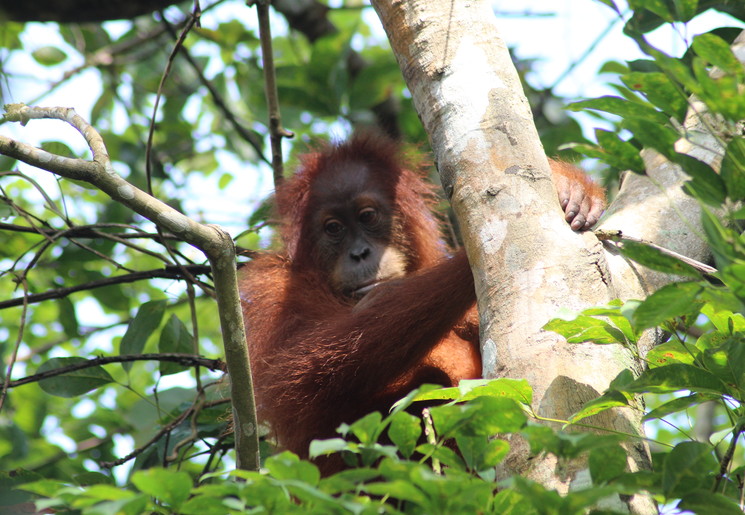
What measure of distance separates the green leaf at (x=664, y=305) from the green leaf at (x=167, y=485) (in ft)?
3.25

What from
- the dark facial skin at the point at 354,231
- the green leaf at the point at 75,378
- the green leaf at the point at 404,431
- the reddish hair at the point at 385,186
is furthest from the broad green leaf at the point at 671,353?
the green leaf at the point at 75,378

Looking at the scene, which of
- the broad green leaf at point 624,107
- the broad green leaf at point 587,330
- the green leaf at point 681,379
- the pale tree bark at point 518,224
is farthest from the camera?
the pale tree bark at point 518,224

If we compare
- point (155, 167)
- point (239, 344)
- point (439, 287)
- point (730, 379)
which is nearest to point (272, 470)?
point (239, 344)

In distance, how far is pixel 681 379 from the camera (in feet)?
6.53

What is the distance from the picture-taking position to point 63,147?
363cm

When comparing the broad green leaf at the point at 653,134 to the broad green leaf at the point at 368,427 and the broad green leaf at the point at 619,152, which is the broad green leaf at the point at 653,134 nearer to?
the broad green leaf at the point at 619,152

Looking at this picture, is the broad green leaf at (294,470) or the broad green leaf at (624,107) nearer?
the broad green leaf at (294,470)

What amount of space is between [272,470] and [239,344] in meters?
0.92

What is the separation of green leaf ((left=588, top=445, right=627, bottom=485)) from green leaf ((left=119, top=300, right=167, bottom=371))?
3.32 metres

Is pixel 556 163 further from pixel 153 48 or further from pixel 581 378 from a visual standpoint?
pixel 153 48

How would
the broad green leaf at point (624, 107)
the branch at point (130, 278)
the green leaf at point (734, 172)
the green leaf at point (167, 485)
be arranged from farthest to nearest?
1. the branch at point (130, 278)
2. the broad green leaf at point (624, 107)
3. the green leaf at point (734, 172)
4. the green leaf at point (167, 485)

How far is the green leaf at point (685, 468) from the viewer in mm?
1619

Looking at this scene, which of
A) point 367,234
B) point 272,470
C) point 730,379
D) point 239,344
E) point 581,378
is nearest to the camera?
point 272,470

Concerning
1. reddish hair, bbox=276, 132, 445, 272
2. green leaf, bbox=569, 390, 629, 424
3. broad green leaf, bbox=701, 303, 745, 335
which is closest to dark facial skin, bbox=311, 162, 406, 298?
reddish hair, bbox=276, 132, 445, 272
